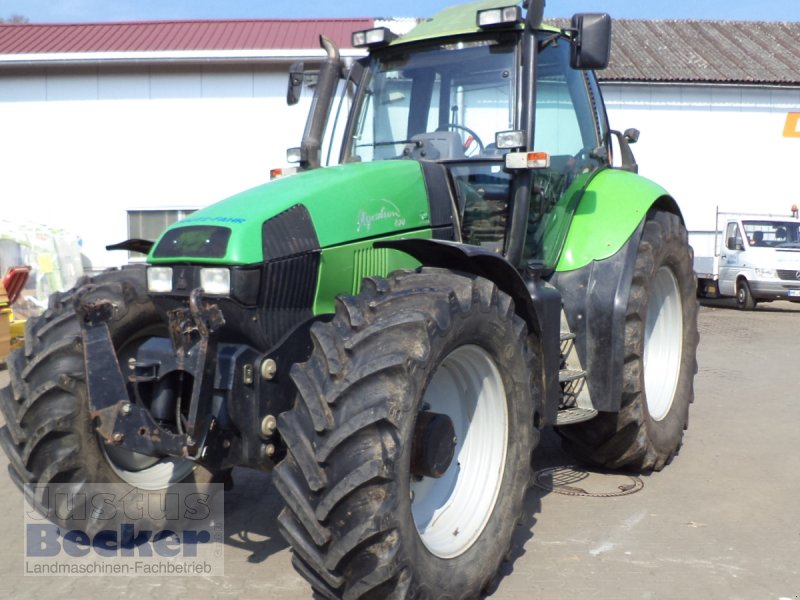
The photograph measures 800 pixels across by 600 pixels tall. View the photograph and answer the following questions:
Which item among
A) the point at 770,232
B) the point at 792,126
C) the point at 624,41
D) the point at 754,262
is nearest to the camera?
the point at 754,262

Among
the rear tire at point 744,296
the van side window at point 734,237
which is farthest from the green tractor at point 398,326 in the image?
the van side window at point 734,237

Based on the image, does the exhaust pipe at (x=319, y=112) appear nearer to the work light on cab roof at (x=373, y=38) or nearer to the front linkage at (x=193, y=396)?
the work light on cab roof at (x=373, y=38)

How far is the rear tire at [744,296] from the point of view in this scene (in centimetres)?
1606

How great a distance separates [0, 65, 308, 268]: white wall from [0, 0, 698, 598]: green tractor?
10.9m

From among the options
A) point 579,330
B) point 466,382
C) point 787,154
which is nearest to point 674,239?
point 579,330

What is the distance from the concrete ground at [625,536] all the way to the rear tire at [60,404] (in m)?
0.48

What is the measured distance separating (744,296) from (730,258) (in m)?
0.79

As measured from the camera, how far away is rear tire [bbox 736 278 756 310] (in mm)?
16062

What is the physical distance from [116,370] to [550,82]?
9.61ft

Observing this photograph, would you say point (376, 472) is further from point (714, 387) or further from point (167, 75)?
point (167, 75)

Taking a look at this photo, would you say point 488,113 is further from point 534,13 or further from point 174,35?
point 174,35

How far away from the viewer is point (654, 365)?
585 cm

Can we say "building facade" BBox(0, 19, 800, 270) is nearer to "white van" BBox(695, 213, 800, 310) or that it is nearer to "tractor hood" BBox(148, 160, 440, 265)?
"white van" BBox(695, 213, 800, 310)

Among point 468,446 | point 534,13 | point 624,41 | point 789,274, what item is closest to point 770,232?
point 789,274
